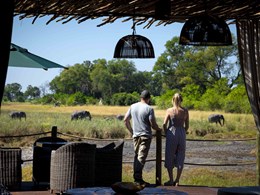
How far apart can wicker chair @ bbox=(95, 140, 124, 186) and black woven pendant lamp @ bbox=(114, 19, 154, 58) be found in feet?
3.36

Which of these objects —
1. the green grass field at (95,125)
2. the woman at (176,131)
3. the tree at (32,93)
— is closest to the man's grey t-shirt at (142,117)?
the woman at (176,131)

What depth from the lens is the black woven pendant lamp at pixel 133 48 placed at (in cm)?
754

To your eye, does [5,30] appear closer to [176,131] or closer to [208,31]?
[208,31]

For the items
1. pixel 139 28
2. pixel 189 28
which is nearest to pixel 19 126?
pixel 139 28

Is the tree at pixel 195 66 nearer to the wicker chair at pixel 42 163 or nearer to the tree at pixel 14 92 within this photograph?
the tree at pixel 14 92

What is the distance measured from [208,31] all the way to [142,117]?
7.83 ft

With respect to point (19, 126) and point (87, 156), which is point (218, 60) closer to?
point (19, 126)

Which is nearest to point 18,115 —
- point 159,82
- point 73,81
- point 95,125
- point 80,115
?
point 80,115

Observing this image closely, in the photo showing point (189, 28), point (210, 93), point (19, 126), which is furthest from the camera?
point (210, 93)

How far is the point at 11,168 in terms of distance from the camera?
747 cm

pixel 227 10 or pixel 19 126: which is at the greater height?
pixel 227 10

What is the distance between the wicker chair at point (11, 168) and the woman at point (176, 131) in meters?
1.74

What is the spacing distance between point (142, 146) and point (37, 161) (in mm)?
1240

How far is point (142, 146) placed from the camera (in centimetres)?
800
